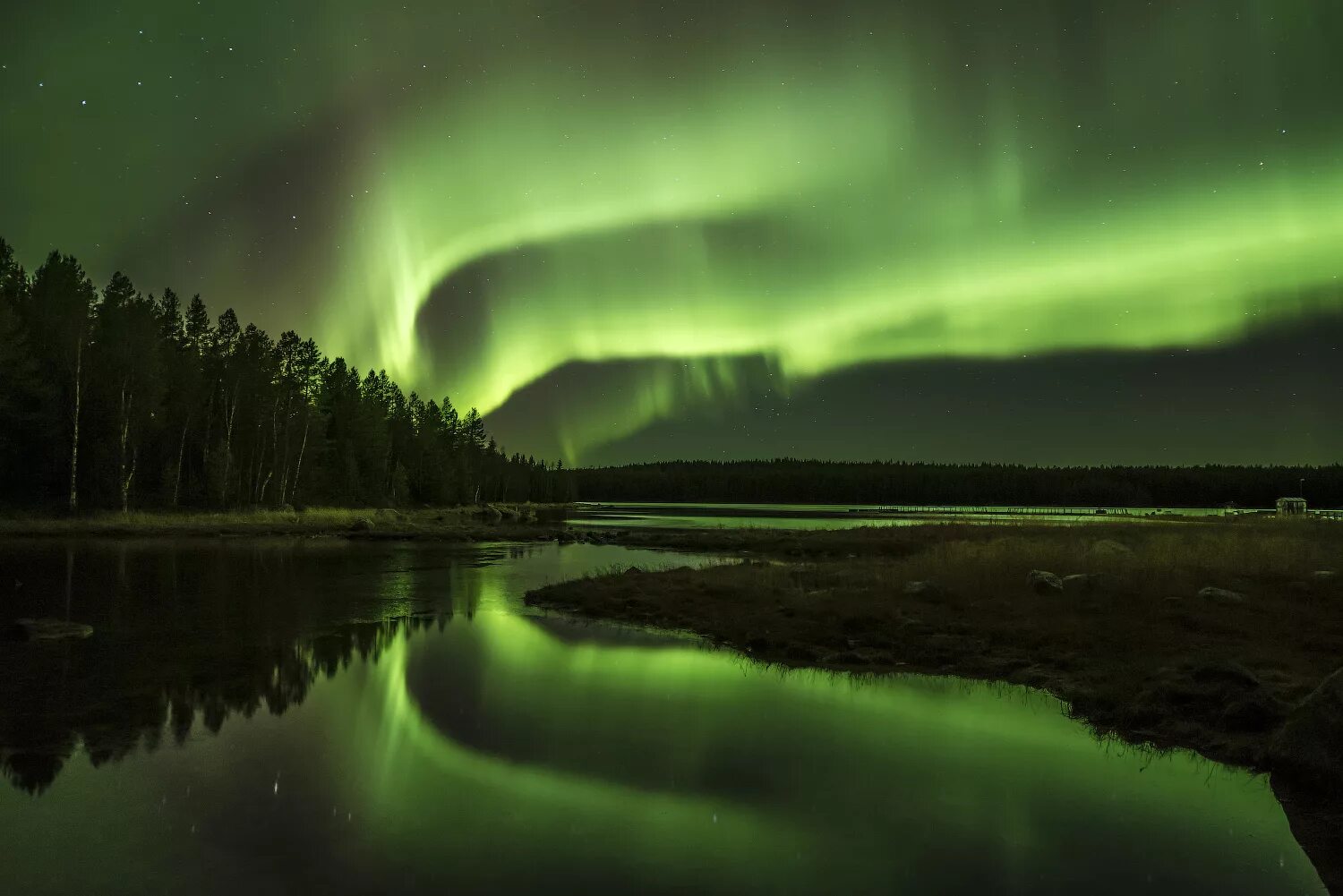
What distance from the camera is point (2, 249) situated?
71000 mm

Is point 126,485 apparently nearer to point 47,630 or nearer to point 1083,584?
point 47,630

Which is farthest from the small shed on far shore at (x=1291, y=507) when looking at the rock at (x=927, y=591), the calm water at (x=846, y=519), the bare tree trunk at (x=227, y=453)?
the bare tree trunk at (x=227, y=453)

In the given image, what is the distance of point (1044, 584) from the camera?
→ 26.3 metres

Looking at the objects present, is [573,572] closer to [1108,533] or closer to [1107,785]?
[1107,785]

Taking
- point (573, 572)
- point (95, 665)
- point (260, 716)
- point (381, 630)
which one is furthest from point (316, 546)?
point (260, 716)

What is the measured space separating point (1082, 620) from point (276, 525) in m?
71.1

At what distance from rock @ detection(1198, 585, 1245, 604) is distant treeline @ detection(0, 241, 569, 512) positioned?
237ft

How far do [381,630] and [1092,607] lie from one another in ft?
70.1

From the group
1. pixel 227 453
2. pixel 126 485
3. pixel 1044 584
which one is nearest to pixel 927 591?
pixel 1044 584

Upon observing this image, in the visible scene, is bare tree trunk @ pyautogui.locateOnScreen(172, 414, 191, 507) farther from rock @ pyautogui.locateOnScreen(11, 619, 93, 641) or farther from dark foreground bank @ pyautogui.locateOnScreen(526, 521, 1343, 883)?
rock @ pyautogui.locateOnScreen(11, 619, 93, 641)

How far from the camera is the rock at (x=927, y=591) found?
87.9 ft

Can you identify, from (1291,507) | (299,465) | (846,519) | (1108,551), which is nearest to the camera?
(1108,551)

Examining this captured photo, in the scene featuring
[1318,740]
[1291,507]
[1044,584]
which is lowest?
[1318,740]

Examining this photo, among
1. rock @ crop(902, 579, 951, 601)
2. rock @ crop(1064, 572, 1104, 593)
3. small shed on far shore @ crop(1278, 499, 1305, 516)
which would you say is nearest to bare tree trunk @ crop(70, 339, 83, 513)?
rock @ crop(902, 579, 951, 601)
